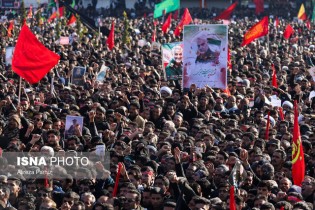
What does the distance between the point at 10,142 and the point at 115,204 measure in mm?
2840

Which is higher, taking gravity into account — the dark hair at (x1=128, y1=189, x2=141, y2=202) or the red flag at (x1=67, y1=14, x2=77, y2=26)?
the red flag at (x1=67, y1=14, x2=77, y2=26)

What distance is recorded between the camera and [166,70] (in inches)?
734

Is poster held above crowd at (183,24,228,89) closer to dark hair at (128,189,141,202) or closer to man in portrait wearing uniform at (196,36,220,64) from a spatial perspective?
man in portrait wearing uniform at (196,36,220,64)

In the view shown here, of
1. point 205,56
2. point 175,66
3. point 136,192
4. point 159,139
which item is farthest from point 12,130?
point 175,66

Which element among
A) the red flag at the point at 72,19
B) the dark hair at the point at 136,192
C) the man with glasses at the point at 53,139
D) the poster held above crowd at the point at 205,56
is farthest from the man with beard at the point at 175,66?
the red flag at the point at 72,19

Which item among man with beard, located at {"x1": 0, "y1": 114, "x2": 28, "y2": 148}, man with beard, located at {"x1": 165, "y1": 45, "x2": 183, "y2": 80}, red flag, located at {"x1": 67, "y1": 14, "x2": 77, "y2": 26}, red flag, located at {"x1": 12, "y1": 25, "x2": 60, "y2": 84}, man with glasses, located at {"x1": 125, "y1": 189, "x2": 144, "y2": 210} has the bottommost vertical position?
man with glasses, located at {"x1": 125, "y1": 189, "x2": 144, "y2": 210}

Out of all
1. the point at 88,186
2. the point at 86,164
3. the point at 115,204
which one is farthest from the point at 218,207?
the point at 86,164

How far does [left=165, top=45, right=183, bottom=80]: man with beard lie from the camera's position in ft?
60.4

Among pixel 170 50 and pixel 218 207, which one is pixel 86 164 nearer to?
pixel 218 207

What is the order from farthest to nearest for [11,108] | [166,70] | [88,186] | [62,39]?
[62,39] → [166,70] → [11,108] → [88,186]

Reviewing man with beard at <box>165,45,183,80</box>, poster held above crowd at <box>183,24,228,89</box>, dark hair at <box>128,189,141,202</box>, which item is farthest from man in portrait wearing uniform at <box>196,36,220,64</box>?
dark hair at <box>128,189,141,202</box>

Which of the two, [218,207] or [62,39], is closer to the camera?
[218,207]

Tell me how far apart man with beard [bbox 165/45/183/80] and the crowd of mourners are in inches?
10.0

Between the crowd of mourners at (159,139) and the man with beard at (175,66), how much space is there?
255mm
